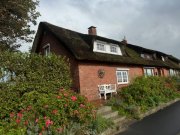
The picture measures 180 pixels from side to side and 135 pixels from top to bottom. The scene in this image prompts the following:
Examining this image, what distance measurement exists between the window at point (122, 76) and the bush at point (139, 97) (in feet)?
11.0

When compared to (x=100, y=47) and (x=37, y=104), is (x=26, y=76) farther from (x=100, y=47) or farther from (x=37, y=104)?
(x=100, y=47)

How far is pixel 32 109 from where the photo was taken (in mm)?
7113

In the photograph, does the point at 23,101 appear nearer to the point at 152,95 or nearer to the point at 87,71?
the point at 87,71

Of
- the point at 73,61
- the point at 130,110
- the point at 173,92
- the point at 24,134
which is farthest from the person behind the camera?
the point at 173,92

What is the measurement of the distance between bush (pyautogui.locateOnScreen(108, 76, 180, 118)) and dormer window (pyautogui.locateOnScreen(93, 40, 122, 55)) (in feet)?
15.3

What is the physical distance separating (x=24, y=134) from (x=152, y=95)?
10.1 m

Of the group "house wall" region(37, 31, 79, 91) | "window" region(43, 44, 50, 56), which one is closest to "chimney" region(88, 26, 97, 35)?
"house wall" region(37, 31, 79, 91)

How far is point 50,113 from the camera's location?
7.02 m

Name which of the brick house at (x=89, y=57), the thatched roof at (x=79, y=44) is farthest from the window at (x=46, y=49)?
the thatched roof at (x=79, y=44)

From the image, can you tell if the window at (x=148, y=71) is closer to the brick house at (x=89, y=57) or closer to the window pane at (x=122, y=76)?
the brick house at (x=89, y=57)

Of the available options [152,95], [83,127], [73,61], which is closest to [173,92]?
[152,95]

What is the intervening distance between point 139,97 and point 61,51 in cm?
740

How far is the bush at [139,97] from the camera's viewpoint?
1139cm

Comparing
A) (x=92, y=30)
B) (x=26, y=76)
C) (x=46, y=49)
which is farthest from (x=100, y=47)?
(x=26, y=76)
